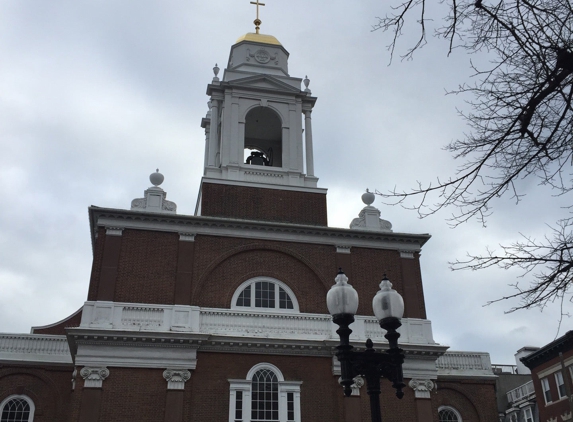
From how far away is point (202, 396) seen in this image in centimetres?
2155

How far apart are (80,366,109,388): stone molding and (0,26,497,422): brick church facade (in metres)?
0.03

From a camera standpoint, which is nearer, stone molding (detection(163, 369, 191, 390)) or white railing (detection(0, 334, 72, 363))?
stone molding (detection(163, 369, 191, 390))

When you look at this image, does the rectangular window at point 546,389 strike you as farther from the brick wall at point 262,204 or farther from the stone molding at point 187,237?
the stone molding at point 187,237

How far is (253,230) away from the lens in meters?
25.0

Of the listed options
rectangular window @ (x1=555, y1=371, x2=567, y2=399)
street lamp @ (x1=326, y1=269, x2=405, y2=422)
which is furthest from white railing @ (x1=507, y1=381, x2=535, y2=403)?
street lamp @ (x1=326, y1=269, x2=405, y2=422)

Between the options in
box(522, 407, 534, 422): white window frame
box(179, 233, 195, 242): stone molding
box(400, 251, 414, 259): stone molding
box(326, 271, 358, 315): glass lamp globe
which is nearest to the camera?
box(326, 271, 358, 315): glass lamp globe

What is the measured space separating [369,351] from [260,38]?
2406 cm

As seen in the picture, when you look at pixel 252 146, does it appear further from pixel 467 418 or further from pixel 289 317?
pixel 467 418

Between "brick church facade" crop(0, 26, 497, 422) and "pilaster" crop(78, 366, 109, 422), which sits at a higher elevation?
"brick church facade" crop(0, 26, 497, 422)

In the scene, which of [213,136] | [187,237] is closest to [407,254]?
[187,237]

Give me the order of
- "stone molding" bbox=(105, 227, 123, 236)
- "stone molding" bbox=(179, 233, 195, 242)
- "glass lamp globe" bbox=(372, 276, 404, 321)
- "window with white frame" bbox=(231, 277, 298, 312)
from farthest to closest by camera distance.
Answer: "stone molding" bbox=(179, 233, 195, 242) < "window with white frame" bbox=(231, 277, 298, 312) < "stone molding" bbox=(105, 227, 123, 236) < "glass lamp globe" bbox=(372, 276, 404, 321)

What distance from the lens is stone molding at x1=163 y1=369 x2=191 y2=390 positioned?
21297mm

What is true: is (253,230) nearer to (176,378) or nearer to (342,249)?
(342,249)

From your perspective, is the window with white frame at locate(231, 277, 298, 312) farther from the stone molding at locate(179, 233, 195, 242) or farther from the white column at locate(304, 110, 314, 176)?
the white column at locate(304, 110, 314, 176)
